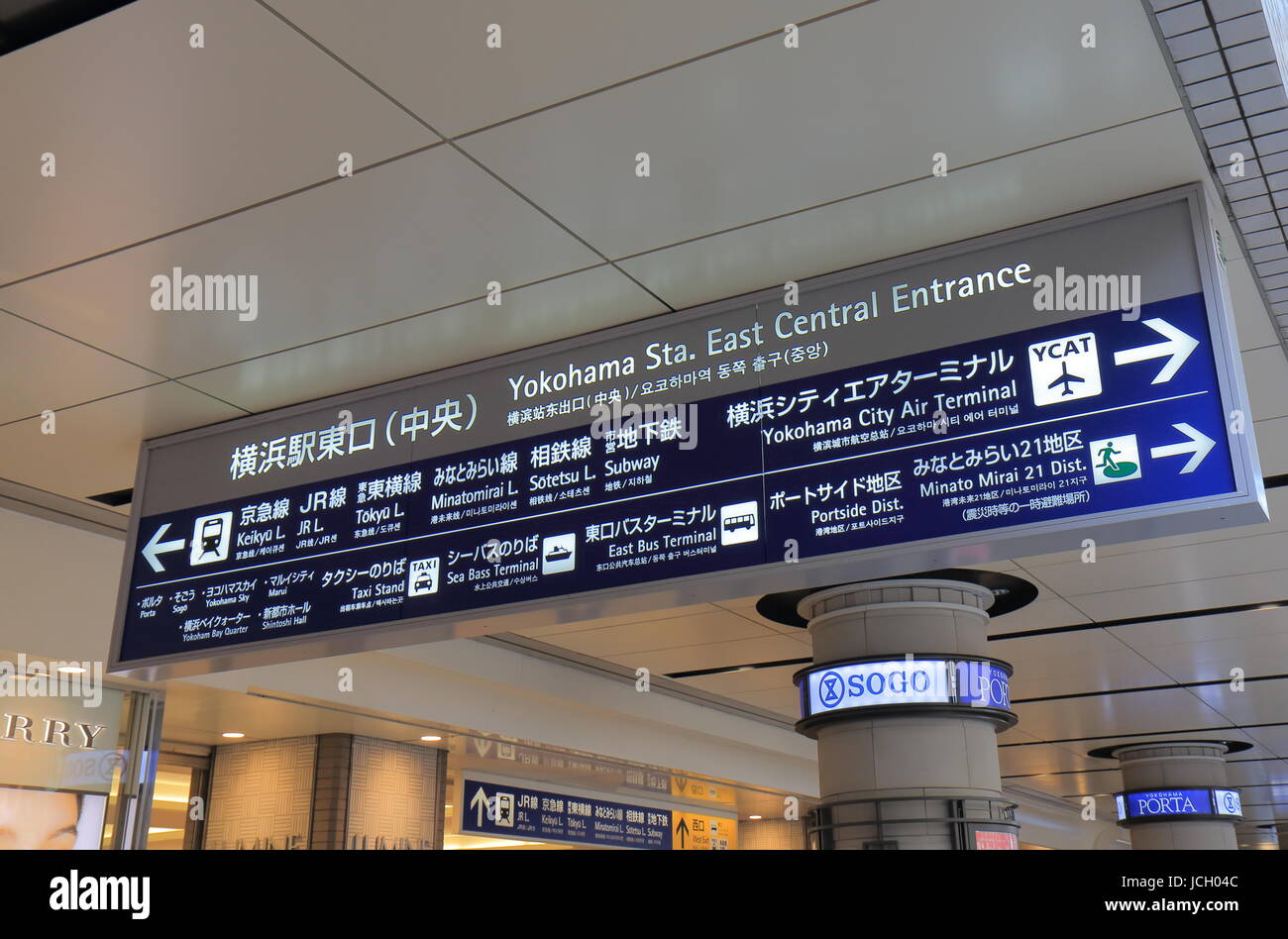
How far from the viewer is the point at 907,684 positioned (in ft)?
19.1

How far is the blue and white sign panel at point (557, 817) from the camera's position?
975 cm

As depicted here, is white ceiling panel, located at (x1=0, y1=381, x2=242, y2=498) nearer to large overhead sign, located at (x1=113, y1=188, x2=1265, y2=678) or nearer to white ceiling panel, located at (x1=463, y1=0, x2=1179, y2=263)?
large overhead sign, located at (x1=113, y1=188, x2=1265, y2=678)

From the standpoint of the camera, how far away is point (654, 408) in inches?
137

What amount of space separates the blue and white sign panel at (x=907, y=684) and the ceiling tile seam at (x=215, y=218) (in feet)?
13.1

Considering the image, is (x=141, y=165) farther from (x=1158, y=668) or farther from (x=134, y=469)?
(x=1158, y=668)

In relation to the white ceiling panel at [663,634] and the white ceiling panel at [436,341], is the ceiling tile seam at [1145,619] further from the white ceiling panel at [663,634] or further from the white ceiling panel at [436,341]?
the white ceiling panel at [436,341]

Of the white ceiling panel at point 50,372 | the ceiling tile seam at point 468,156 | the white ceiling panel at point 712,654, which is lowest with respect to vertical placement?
the white ceiling panel at point 712,654

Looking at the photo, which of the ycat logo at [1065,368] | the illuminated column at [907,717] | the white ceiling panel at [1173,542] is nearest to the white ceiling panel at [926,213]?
the ycat logo at [1065,368]

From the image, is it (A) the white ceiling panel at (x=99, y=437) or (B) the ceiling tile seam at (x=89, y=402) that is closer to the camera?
(B) the ceiling tile seam at (x=89, y=402)

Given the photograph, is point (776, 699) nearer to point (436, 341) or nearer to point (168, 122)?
point (436, 341)

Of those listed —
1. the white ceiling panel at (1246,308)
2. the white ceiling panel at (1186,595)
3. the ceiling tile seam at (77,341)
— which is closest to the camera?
the white ceiling panel at (1246,308)

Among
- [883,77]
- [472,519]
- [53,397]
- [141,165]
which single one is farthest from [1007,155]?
[53,397]

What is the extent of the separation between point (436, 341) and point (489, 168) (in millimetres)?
958
